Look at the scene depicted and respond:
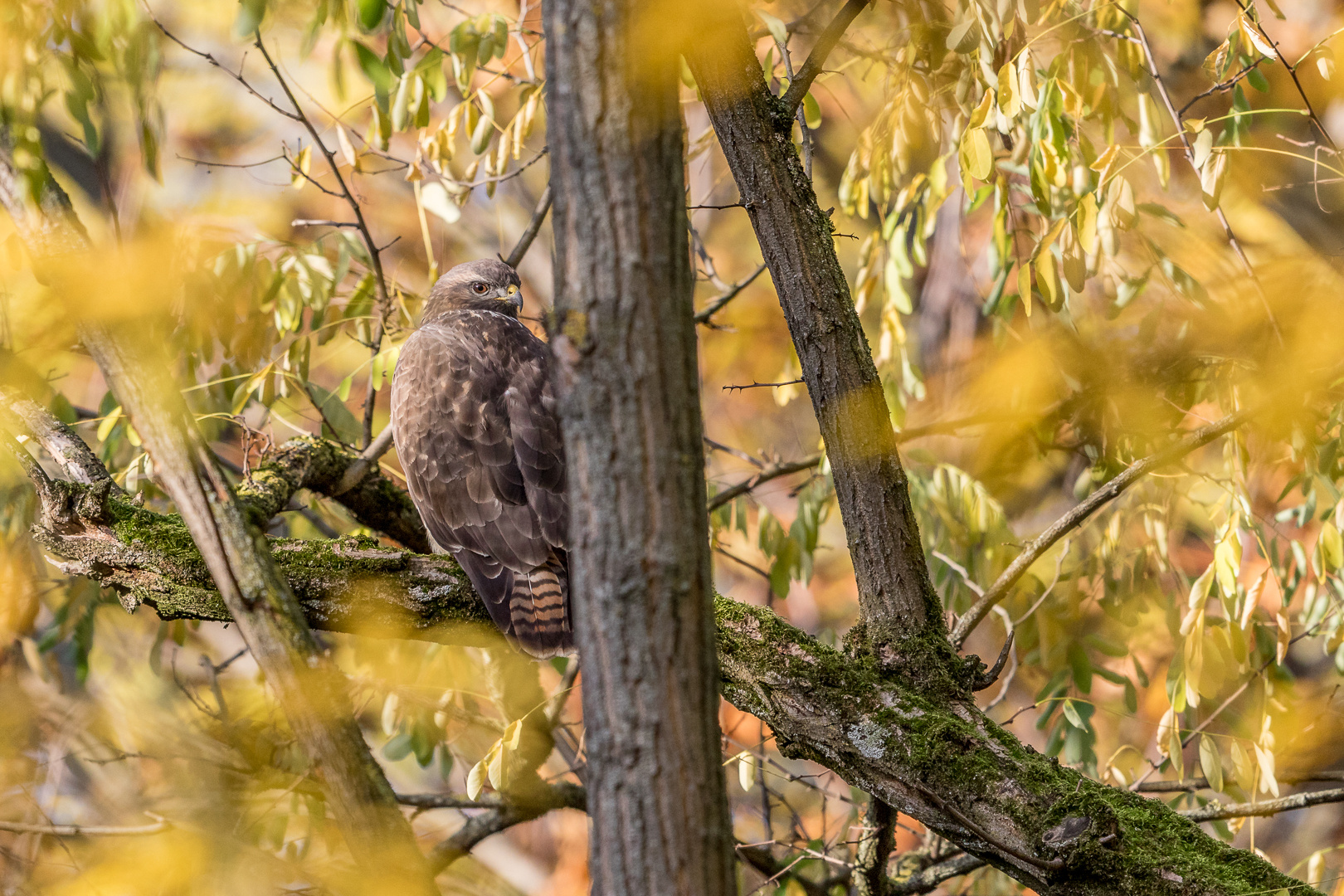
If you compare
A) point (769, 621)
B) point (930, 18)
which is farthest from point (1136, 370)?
point (769, 621)

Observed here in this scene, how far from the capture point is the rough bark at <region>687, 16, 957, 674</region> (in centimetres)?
202

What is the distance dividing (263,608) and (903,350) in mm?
2600

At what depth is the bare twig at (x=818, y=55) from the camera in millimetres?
1939

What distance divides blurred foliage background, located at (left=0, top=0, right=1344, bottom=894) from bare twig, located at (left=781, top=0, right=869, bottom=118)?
0.60 feet

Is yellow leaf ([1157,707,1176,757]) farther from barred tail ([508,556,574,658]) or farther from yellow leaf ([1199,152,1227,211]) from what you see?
barred tail ([508,556,574,658])

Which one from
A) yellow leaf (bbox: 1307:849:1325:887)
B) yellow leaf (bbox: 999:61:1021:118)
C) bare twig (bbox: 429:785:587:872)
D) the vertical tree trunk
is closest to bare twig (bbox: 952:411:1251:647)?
yellow leaf (bbox: 999:61:1021:118)

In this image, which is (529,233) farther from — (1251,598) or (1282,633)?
(1282,633)

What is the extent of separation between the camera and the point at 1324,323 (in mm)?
2059

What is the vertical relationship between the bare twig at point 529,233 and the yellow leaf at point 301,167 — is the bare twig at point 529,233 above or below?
below

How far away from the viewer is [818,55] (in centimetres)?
200

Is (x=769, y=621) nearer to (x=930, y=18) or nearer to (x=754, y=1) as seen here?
(x=930, y=18)

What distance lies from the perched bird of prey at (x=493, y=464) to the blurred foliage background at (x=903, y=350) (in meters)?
0.22

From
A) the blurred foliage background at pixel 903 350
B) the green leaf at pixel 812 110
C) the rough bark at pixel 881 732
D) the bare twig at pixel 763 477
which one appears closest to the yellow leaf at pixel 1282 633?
the blurred foliage background at pixel 903 350

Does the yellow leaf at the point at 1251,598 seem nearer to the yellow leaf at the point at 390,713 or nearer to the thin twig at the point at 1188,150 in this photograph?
the thin twig at the point at 1188,150
